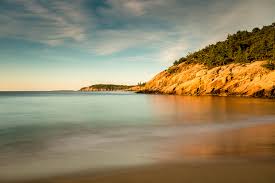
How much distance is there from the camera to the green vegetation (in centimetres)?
7369

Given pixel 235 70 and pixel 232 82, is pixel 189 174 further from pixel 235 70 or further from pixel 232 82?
pixel 235 70

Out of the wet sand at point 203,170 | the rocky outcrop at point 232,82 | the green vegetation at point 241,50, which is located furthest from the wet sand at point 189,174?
the green vegetation at point 241,50

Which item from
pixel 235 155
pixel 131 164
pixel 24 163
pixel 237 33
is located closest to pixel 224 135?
pixel 235 155

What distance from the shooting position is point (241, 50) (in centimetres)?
8350

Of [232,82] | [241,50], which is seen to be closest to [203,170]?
[232,82]

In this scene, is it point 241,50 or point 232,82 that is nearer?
point 232,82

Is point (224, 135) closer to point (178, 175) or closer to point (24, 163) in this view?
point (178, 175)

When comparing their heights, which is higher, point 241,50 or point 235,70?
point 241,50

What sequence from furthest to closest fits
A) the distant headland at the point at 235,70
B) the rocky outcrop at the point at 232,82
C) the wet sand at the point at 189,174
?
1. the distant headland at the point at 235,70
2. the rocky outcrop at the point at 232,82
3. the wet sand at the point at 189,174

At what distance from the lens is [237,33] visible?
105 metres

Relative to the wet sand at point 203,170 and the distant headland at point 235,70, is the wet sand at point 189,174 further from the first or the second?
the distant headland at point 235,70

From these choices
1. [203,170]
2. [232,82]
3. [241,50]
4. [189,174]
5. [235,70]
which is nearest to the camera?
[189,174]

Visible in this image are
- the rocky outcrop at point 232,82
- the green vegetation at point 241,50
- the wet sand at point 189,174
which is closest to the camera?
the wet sand at point 189,174

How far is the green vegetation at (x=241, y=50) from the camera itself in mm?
73688
